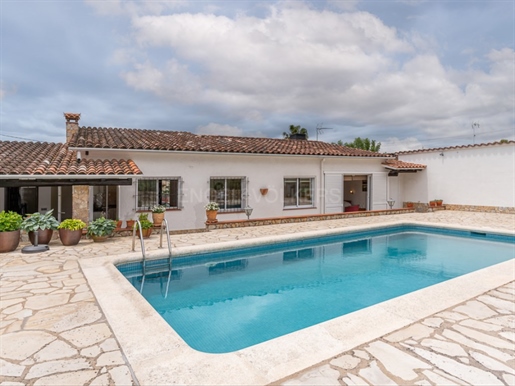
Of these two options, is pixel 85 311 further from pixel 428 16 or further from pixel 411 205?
pixel 411 205

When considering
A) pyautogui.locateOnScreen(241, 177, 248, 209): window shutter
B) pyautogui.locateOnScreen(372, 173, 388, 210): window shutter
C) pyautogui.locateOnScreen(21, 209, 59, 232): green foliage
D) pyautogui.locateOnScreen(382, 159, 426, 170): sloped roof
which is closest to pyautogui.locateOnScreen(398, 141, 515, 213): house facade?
pyautogui.locateOnScreen(382, 159, 426, 170): sloped roof

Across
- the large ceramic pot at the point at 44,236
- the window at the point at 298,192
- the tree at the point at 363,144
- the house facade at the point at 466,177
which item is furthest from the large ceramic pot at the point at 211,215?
the tree at the point at 363,144

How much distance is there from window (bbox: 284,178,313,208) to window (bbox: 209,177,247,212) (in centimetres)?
286

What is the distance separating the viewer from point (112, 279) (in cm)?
695

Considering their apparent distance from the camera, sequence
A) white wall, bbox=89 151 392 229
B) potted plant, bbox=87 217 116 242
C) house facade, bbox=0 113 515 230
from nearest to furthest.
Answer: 1. potted plant, bbox=87 217 116 242
2. house facade, bbox=0 113 515 230
3. white wall, bbox=89 151 392 229

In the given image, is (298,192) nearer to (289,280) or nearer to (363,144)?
(289,280)

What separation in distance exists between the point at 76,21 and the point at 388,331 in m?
15.4

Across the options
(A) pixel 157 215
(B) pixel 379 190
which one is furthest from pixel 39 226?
(B) pixel 379 190

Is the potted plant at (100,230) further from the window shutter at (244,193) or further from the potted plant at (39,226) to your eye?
the window shutter at (244,193)

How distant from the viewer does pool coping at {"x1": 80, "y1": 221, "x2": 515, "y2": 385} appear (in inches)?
136

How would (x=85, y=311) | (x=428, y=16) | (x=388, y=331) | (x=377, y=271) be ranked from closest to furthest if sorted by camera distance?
(x=388, y=331), (x=85, y=311), (x=377, y=271), (x=428, y=16)

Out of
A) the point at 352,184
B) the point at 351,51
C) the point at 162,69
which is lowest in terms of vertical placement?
the point at 352,184

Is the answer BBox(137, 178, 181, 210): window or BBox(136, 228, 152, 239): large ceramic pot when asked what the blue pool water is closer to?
BBox(136, 228, 152, 239): large ceramic pot

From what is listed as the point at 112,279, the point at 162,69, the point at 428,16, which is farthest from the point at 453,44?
the point at 112,279
